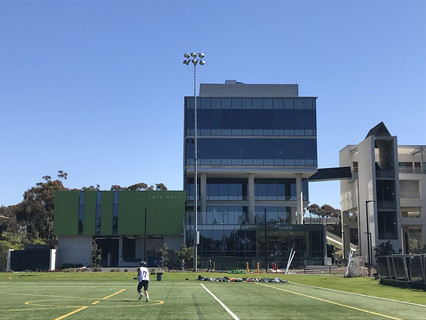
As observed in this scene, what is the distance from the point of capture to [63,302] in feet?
68.3

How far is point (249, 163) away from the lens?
3071 inches

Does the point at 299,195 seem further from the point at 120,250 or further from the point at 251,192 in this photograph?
the point at 120,250

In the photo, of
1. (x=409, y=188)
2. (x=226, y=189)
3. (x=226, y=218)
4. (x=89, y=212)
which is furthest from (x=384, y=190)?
(x=89, y=212)

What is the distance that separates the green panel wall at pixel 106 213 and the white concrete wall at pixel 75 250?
3.25 meters

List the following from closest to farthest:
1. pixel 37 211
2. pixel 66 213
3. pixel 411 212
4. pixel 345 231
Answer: pixel 66 213
pixel 411 212
pixel 345 231
pixel 37 211

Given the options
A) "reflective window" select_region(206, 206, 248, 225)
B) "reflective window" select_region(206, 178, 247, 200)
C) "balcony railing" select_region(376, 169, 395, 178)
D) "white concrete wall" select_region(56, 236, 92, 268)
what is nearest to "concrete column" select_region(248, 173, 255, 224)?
"reflective window" select_region(206, 178, 247, 200)

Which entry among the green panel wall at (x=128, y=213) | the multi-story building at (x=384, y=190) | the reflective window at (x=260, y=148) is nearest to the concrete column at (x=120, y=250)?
the green panel wall at (x=128, y=213)

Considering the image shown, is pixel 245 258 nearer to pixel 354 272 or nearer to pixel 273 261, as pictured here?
pixel 273 261

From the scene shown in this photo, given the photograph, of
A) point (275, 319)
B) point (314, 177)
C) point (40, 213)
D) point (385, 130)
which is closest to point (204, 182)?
point (314, 177)

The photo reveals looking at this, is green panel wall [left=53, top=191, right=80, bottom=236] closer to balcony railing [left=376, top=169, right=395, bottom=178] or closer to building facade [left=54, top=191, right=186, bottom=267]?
building facade [left=54, top=191, right=186, bottom=267]

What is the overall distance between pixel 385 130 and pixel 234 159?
23.4 m

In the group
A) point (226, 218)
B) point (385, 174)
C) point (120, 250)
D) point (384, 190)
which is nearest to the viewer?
point (226, 218)

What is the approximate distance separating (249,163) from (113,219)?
2306 cm

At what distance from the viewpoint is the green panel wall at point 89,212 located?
261 feet
